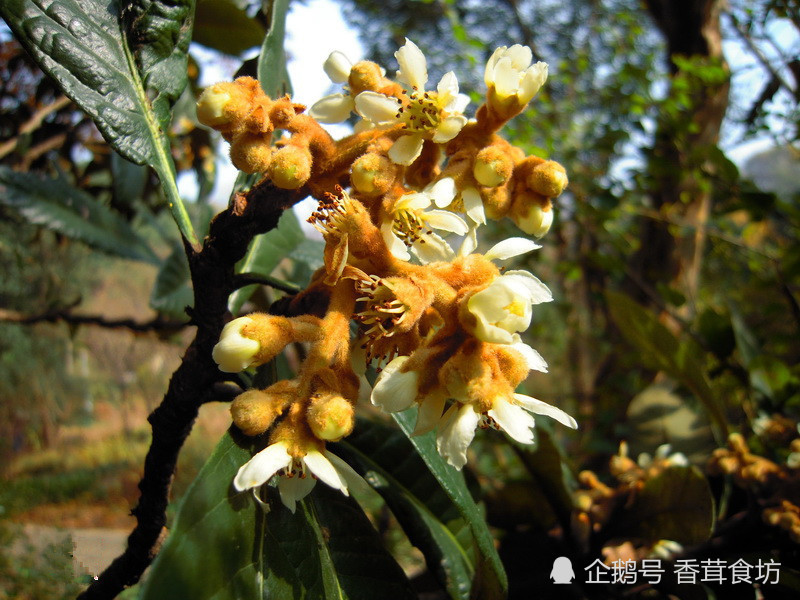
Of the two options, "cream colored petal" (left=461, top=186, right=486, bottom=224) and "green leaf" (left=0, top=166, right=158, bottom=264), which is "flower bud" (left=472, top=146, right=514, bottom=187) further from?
"green leaf" (left=0, top=166, right=158, bottom=264)

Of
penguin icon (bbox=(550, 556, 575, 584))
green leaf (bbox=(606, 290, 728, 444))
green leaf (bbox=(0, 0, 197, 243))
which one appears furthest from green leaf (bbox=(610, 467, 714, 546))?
green leaf (bbox=(0, 0, 197, 243))

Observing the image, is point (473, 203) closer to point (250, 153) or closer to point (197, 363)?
point (250, 153)

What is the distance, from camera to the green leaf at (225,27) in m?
0.95

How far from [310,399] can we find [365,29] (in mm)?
7834

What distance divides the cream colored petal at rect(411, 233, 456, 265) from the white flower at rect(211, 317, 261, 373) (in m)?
0.19

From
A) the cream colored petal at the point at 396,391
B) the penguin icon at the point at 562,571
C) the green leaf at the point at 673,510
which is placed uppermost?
the cream colored petal at the point at 396,391

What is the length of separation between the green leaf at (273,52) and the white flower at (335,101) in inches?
5.0

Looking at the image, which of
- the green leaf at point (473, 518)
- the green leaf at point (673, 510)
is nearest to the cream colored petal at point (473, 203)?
Result: the green leaf at point (473, 518)

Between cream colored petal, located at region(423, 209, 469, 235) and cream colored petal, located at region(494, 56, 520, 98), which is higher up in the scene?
cream colored petal, located at region(494, 56, 520, 98)

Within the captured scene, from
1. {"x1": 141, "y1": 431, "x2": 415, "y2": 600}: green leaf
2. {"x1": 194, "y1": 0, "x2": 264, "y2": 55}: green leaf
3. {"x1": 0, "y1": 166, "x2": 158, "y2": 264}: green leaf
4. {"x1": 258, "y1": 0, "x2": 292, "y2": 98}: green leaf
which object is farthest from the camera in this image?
{"x1": 0, "y1": 166, "x2": 158, "y2": 264}: green leaf

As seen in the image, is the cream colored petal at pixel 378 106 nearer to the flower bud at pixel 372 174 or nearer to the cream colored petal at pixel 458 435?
the flower bud at pixel 372 174

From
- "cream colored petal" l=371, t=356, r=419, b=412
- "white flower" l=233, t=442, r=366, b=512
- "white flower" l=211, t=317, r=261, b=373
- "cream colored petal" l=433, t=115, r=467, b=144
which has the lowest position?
"white flower" l=233, t=442, r=366, b=512

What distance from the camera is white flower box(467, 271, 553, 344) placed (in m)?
0.45

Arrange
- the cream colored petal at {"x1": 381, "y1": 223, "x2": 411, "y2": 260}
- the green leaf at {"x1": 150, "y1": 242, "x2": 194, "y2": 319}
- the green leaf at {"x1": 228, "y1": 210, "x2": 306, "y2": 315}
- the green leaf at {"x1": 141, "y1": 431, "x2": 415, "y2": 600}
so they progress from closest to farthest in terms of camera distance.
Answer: the green leaf at {"x1": 141, "y1": 431, "x2": 415, "y2": 600} < the cream colored petal at {"x1": 381, "y1": 223, "x2": 411, "y2": 260} < the green leaf at {"x1": 228, "y1": 210, "x2": 306, "y2": 315} < the green leaf at {"x1": 150, "y1": 242, "x2": 194, "y2": 319}
